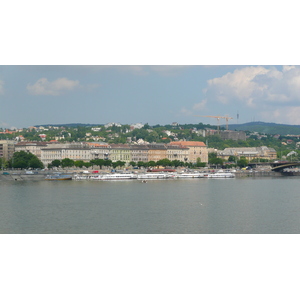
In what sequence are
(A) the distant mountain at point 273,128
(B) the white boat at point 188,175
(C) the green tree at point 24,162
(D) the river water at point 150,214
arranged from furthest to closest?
(A) the distant mountain at point 273,128 → (C) the green tree at point 24,162 → (B) the white boat at point 188,175 → (D) the river water at point 150,214

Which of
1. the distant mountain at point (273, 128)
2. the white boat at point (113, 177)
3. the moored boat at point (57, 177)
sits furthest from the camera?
the distant mountain at point (273, 128)

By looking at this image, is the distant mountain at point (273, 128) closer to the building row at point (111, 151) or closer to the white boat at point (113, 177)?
the building row at point (111, 151)

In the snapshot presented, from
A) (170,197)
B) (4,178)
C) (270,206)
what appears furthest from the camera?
(4,178)

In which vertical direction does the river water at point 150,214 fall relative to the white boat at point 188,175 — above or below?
above

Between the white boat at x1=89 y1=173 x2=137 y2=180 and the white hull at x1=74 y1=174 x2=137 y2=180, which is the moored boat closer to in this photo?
the white hull at x1=74 y1=174 x2=137 y2=180

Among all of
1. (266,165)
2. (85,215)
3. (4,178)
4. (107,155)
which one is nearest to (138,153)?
(107,155)

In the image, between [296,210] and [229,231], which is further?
[296,210]

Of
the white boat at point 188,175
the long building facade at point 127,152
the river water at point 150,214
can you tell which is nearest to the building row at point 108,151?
the long building facade at point 127,152

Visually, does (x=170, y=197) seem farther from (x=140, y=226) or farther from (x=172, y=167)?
(x=172, y=167)

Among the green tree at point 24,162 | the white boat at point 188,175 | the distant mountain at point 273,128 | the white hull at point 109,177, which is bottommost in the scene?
the white boat at point 188,175

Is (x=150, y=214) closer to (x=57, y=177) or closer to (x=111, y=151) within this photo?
(x=57, y=177)

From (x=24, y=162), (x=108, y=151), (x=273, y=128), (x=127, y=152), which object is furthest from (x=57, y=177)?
(x=273, y=128)
